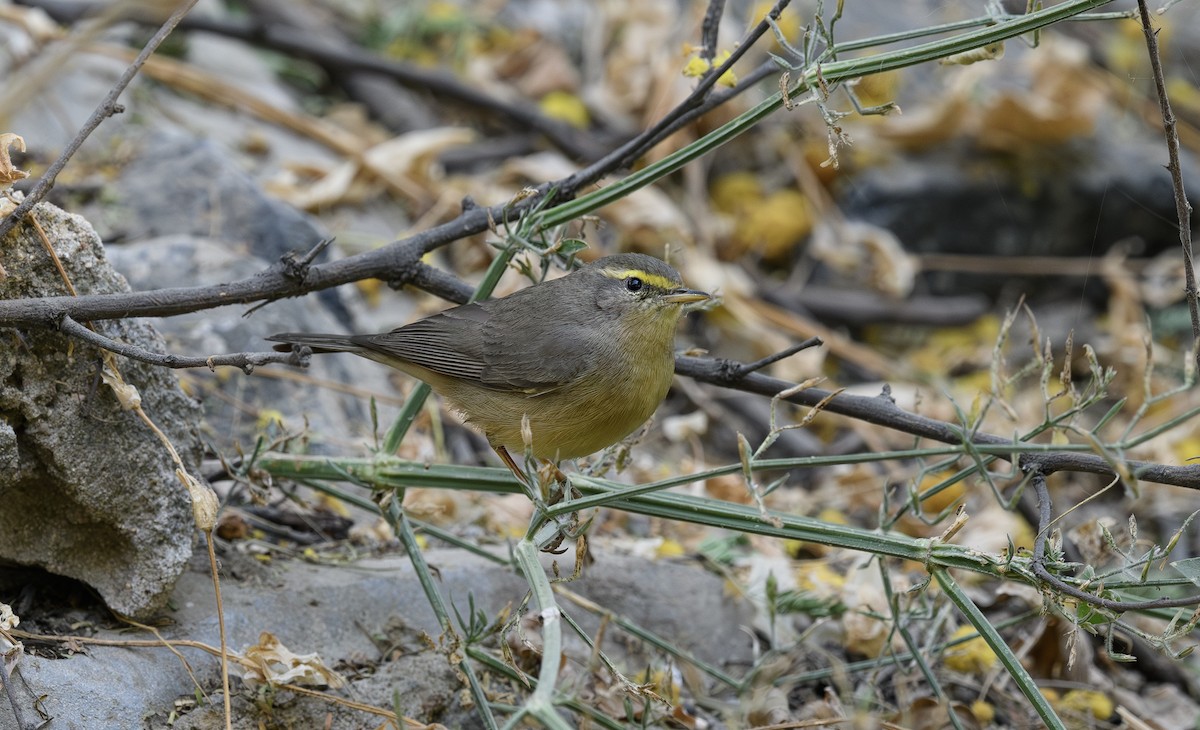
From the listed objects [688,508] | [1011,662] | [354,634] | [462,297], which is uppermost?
[462,297]

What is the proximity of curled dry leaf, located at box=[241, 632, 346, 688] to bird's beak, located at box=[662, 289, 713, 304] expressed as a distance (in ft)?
5.21

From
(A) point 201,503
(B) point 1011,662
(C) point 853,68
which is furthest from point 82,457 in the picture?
(B) point 1011,662

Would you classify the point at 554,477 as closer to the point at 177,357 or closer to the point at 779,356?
the point at 779,356

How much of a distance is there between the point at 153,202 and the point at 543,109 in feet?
9.65

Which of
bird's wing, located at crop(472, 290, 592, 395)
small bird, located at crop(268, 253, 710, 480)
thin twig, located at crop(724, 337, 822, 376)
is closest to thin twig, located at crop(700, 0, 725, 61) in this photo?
small bird, located at crop(268, 253, 710, 480)

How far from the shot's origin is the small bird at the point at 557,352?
11.3 feet

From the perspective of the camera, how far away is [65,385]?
289 cm

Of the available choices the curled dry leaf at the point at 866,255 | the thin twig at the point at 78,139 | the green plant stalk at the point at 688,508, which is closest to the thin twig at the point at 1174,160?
the green plant stalk at the point at 688,508

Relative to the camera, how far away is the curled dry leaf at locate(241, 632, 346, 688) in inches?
114

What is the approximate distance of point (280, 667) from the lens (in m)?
2.93

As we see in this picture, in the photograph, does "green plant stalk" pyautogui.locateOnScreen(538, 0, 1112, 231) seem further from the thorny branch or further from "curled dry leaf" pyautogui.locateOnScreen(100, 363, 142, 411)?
"curled dry leaf" pyautogui.locateOnScreen(100, 363, 142, 411)

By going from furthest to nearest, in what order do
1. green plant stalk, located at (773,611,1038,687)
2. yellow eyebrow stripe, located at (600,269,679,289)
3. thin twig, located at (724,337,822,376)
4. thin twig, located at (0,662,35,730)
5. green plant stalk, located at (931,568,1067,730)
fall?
yellow eyebrow stripe, located at (600,269,679,289) < green plant stalk, located at (773,611,1038,687) < thin twig, located at (724,337,822,376) < green plant stalk, located at (931,568,1067,730) < thin twig, located at (0,662,35,730)

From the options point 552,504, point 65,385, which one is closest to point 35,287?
point 65,385

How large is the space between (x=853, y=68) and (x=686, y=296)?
3.70 ft
